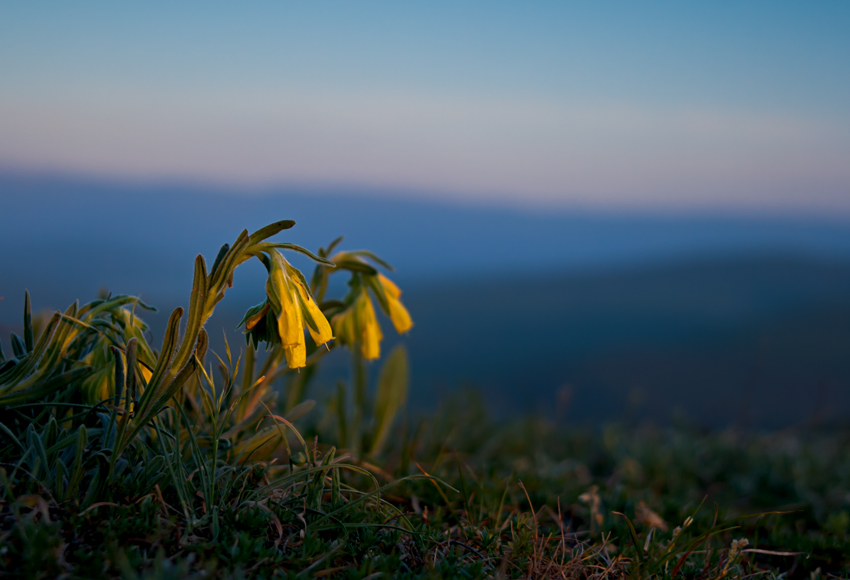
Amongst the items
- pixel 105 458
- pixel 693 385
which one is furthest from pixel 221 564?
pixel 693 385

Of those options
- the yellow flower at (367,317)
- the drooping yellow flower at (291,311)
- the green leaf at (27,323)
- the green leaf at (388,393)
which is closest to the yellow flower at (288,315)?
the drooping yellow flower at (291,311)

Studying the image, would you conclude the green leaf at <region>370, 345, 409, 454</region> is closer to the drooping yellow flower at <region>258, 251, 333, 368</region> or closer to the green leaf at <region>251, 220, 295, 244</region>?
the drooping yellow flower at <region>258, 251, 333, 368</region>

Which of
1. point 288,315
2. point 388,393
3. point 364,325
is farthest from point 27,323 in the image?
point 388,393

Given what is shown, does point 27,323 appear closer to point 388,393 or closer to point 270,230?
point 270,230

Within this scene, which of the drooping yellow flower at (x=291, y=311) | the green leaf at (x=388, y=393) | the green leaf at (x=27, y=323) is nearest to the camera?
the drooping yellow flower at (x=291, y=311)

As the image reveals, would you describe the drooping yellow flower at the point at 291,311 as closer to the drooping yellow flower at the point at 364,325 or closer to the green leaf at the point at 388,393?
the drooping yellow flower at the point at 364,325

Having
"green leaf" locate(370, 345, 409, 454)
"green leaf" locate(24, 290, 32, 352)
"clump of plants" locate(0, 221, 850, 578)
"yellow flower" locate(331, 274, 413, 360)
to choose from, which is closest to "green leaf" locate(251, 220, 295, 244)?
"clump of plants" locate(0, 221, 850, 578)

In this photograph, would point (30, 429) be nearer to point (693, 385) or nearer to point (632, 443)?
point (632, 443)
